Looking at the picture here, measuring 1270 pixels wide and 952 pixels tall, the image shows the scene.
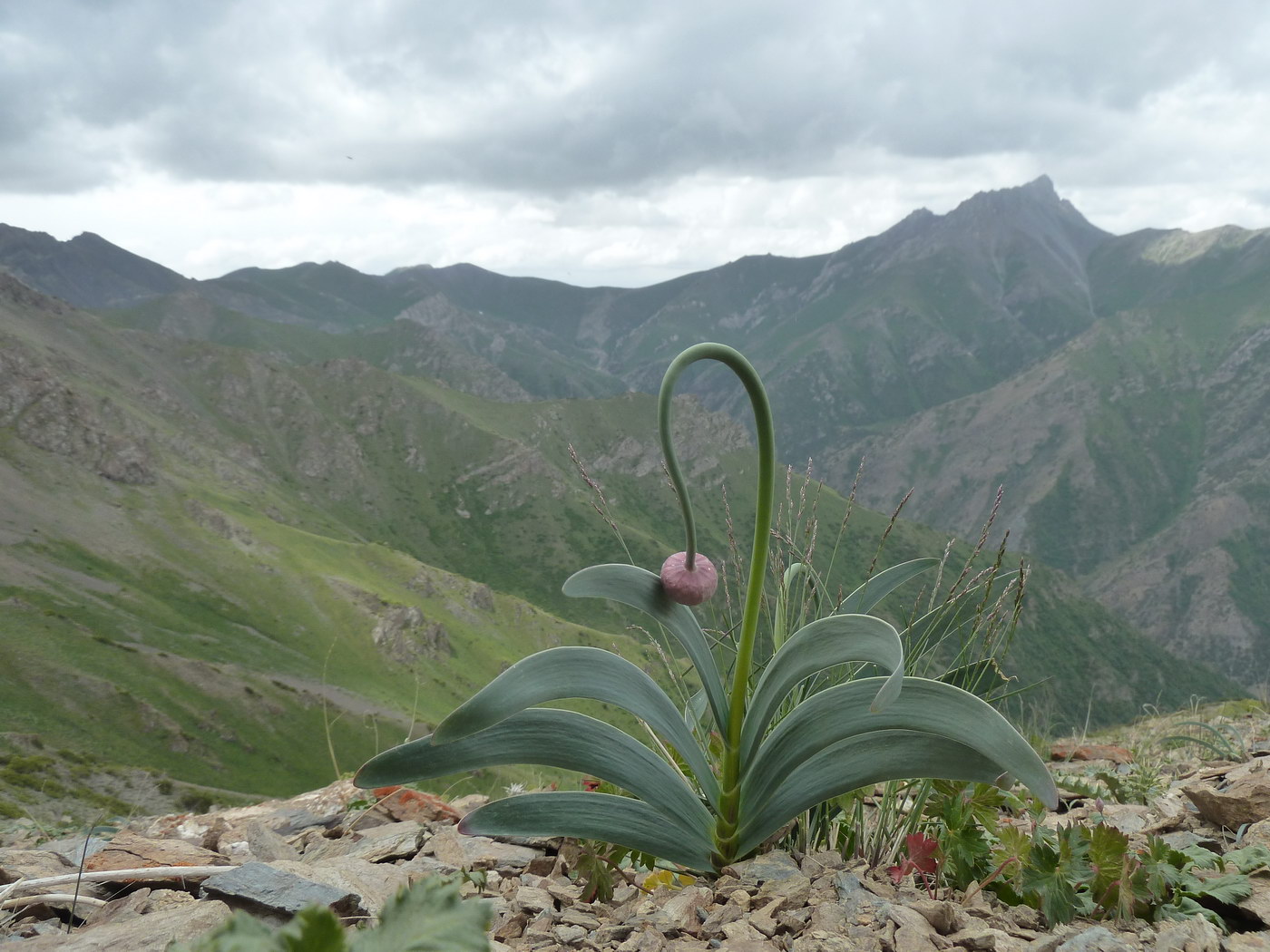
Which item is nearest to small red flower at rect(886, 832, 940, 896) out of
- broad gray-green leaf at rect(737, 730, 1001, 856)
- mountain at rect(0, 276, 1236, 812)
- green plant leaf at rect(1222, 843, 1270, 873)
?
broad gray-green leaf at rect(737, 730, 1001, 856)

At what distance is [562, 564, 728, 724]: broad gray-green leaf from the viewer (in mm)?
2848

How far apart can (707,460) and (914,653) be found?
7511 inches

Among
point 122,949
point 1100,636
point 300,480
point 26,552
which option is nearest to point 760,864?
point 122,949

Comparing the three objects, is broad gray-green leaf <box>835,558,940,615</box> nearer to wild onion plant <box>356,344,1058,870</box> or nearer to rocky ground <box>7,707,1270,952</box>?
wild onion plant <box>356,344,1058,870</box>

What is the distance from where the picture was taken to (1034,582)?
14000 cm

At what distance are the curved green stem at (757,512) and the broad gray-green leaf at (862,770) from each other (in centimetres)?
12

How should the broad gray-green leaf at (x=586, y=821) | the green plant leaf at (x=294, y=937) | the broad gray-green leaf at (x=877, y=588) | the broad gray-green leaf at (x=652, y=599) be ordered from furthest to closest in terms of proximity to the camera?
1. the broad gray-green leaf at (x=877, y=588)
2. the broad gray-green leaf at (x=652, y=599)
3. the broad gray-green leaf at (x=586, y=821)
4. the green plant leaf at (x=294, y=937)

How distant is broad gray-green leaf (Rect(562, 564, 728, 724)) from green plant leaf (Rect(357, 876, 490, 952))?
5.19 ft

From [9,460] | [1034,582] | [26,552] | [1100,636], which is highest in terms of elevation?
[9,460]

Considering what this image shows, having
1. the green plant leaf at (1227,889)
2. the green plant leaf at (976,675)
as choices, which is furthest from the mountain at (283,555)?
the green plant leaf at (1227,889)

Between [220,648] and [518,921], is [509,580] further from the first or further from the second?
[518,921]

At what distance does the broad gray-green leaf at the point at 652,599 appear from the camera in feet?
9.34

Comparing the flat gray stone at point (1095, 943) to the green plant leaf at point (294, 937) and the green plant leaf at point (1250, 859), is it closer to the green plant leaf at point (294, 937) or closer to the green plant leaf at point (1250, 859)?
the green plant leaf at point (1250, 859)

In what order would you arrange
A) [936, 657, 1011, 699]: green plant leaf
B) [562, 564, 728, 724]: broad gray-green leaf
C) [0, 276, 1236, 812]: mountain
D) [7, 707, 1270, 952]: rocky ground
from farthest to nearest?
1. [0, 276, 1236, 812]: mountain
2. [936, 657, 1011, 699]: green plant leaf
3. [562, 564, 728, 724]: broad gray-green leaf
4. [7, 707, 1270, 952]: rocky ground
